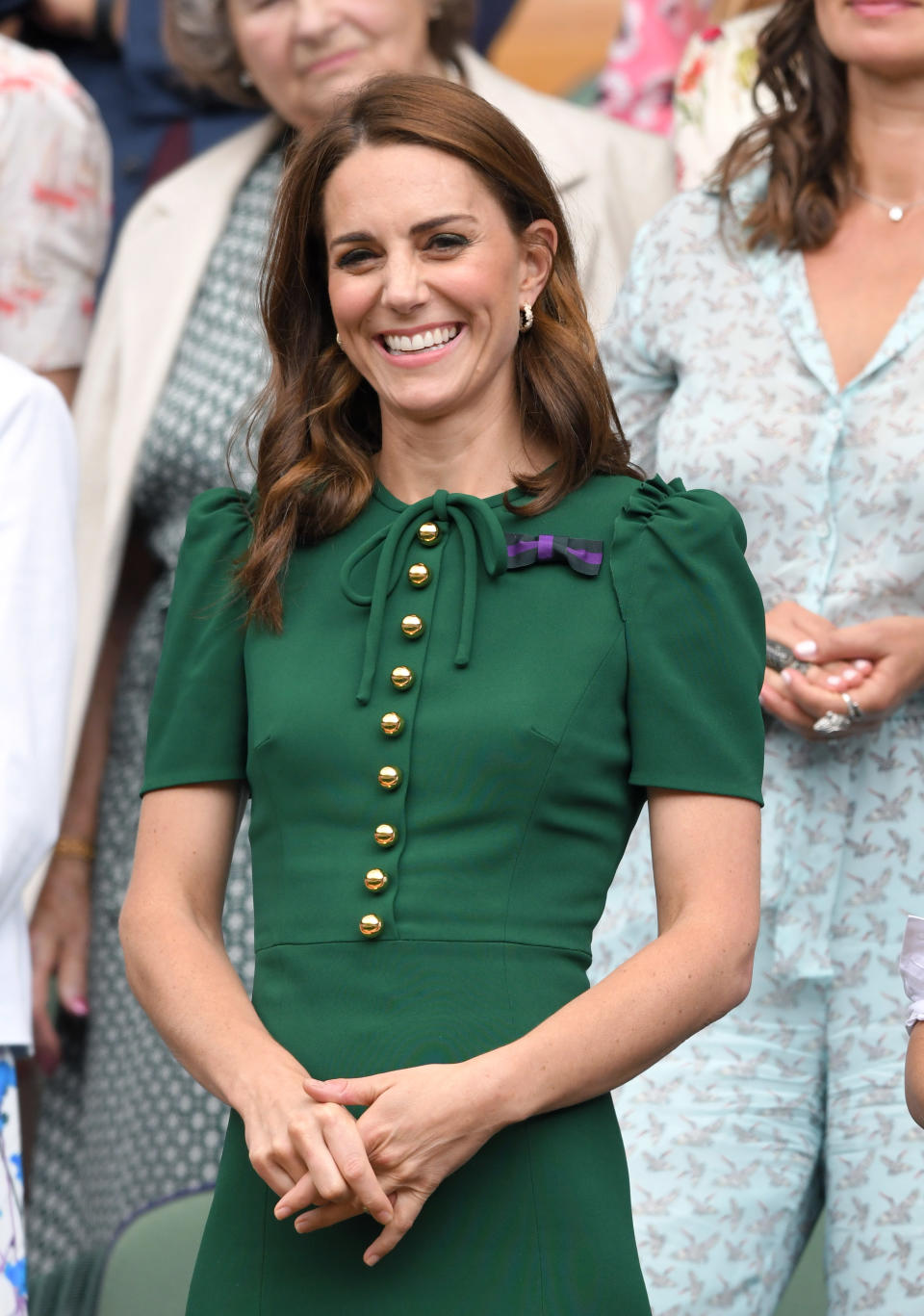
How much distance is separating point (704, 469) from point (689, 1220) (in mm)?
847

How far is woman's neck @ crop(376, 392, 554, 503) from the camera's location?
2.01m

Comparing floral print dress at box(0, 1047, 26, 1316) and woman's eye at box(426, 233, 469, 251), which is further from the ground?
woman's eye at box(426, 233, 469, 251)

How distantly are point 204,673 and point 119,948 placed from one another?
1.25 m

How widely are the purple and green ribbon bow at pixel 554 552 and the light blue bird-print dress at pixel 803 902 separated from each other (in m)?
0.59

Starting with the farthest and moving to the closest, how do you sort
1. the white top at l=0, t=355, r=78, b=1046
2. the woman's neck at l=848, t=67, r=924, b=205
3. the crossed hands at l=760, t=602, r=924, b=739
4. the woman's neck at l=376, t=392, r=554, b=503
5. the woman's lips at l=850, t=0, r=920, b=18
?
the woman's neck at l=848, t=67, r=924, b=205
the woman's lips at l=850, t=0, r=920, b=18
the crossed hands at l=760, t=602, r=924, b=739
the white top at l=0, t=355, r=78, b=1046
the woman's neck at l=376, t=392, r=554, b=503

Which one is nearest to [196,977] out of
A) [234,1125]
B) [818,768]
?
[234,1125]

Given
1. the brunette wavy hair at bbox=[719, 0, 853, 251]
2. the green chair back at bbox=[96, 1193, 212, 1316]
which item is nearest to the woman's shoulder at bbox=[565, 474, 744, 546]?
the brunette wavy hair at bbox=[719, 0, 853, 251]

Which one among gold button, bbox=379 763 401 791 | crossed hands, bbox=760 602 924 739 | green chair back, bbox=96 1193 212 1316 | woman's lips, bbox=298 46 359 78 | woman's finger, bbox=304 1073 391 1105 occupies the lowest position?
green chair back, bbox=96 1193 212 1316

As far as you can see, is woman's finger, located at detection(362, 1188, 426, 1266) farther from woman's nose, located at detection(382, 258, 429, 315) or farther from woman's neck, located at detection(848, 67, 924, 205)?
woman's neck, located at detection(848, 67, 924, 205)

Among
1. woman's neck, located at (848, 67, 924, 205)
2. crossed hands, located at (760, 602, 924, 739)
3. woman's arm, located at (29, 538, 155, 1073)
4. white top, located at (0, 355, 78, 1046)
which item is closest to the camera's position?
white top, located at (0, 355, 78, 1046)

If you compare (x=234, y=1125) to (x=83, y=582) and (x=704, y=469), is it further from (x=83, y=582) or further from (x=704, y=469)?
(x=83, y=582)

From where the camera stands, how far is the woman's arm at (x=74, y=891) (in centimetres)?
319

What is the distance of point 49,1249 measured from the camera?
3.25 meters

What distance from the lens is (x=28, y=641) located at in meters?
2.26
